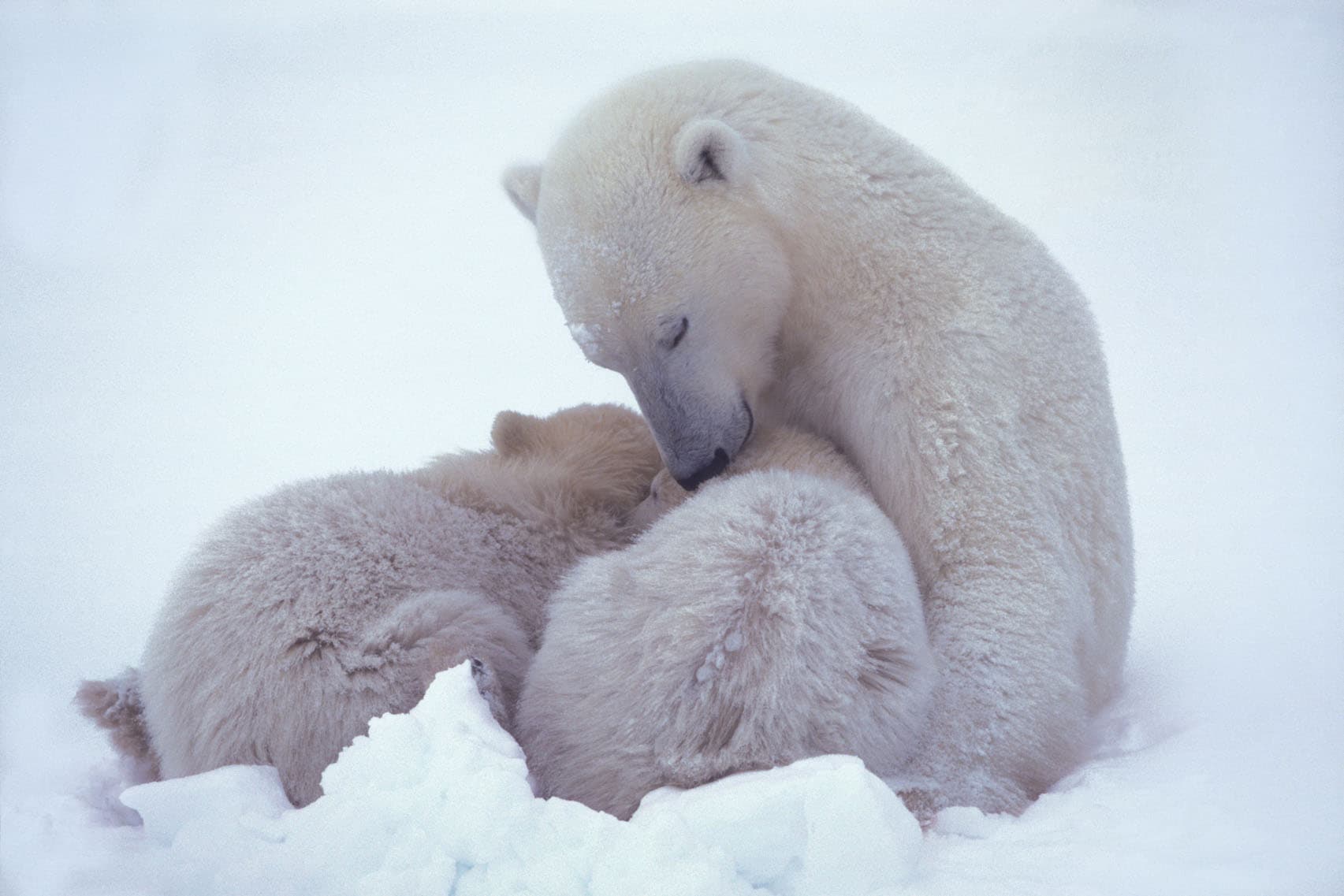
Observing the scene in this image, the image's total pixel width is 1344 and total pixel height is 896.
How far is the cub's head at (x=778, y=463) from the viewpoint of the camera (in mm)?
2256

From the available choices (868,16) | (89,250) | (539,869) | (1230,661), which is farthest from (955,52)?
(539,869)

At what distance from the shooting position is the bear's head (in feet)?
7.30

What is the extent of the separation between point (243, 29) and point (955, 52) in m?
2.76

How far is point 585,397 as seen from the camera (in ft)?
15.6

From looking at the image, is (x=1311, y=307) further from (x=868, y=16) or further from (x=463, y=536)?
(x=463, y=536)

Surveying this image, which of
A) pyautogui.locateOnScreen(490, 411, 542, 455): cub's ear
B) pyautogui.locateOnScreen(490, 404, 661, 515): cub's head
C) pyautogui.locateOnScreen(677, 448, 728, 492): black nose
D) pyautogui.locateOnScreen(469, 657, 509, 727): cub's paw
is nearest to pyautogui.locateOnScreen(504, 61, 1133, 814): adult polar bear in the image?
pyautogui.locateOnScreen(677, 448, 728, 492): black nose

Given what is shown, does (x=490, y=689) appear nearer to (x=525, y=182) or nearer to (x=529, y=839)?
(x=529, y=839)

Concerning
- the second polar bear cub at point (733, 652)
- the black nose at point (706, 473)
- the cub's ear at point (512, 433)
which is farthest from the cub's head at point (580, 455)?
the second polar bear cub at point (733, 652)

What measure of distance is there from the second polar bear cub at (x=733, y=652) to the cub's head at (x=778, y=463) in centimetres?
25

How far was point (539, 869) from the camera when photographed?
1.49 m

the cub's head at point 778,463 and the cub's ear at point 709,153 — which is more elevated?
the cub's ear at point 709,153

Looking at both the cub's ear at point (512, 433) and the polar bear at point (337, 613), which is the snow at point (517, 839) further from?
the cub's ear at point (512, 433)

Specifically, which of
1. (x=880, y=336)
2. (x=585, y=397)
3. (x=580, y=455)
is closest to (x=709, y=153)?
(x=880, y=336)

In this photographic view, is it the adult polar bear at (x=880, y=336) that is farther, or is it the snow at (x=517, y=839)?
the adult polar bear at (x=880, y=336)
